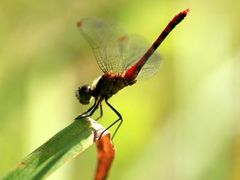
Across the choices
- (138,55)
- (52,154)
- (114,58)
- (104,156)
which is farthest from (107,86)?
(52,154)

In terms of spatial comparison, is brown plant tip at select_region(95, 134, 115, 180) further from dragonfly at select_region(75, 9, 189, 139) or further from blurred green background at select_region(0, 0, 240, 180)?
blurred green background at select_region(0, 0, 240, 180)

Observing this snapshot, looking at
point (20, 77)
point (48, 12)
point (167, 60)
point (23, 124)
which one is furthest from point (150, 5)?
point (23, 124)

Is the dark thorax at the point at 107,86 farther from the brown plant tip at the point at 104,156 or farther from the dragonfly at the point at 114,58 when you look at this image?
the brown plant tip at the point at 104,156

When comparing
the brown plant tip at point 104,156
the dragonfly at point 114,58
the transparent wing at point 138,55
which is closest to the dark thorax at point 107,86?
the dragonfly at point 114,58

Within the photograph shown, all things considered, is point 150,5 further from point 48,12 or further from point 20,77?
point 20,77

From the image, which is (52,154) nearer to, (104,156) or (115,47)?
(104,156)
